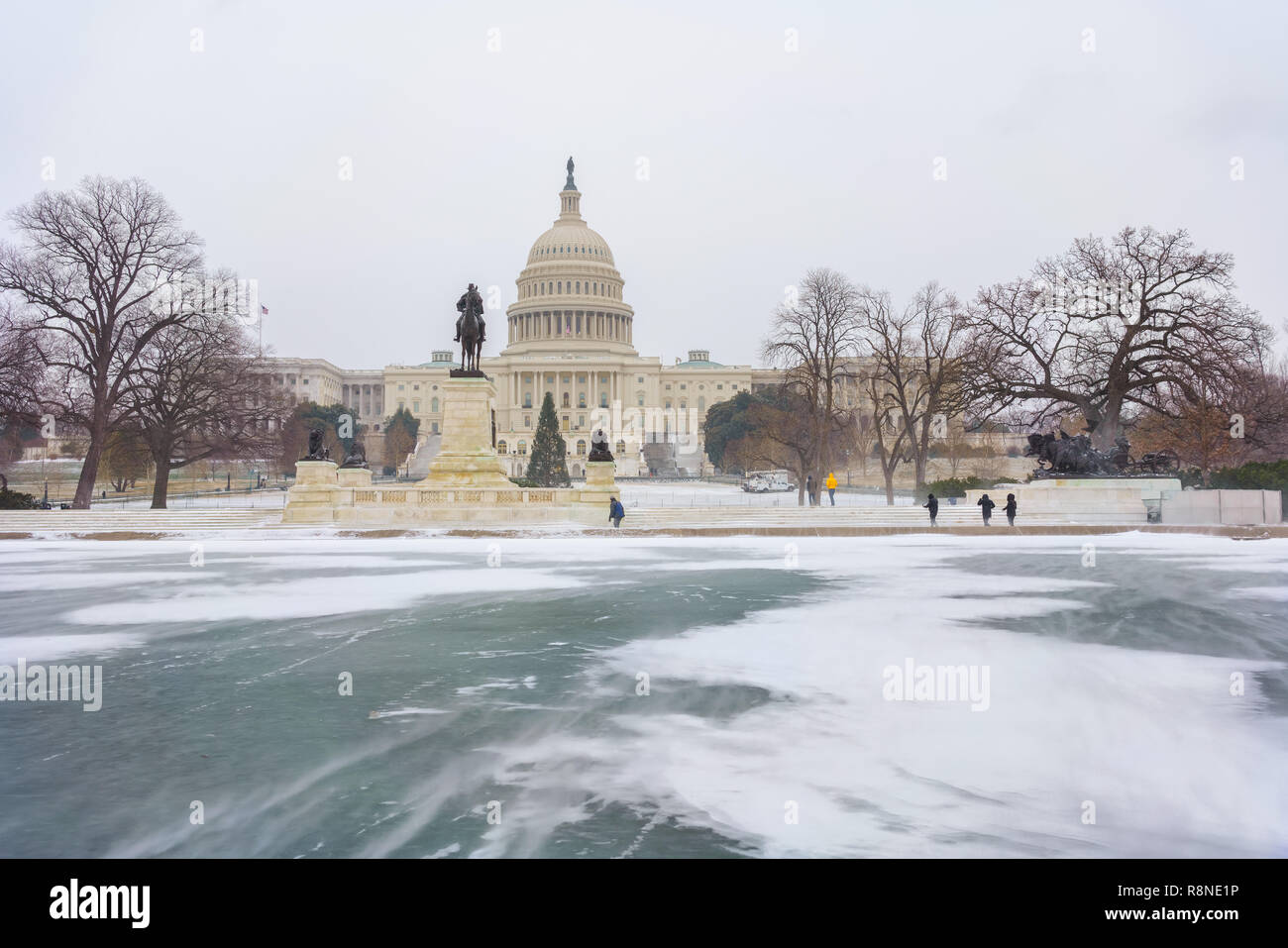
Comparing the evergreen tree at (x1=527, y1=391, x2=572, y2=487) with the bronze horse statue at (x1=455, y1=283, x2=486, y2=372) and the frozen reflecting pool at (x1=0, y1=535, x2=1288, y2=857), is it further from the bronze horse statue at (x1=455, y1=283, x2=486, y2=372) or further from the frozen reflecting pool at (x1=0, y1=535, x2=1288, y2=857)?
the frozen reflecting pool at (x1=0, y1=535, x2=1288, y2=857)

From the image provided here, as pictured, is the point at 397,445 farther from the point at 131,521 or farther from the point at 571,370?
the point at 131,521

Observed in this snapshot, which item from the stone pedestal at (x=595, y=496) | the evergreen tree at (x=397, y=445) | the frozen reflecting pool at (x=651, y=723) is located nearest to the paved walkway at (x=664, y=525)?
the stone pedestal at (x=595, y=496)

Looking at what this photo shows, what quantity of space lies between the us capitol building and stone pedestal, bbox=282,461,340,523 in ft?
327

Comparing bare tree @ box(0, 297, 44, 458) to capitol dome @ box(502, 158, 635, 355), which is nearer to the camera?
bare tree @ box(0, 297, 44, 458)

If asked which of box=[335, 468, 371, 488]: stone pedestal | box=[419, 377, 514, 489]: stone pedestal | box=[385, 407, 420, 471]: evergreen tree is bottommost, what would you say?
box=[335, 468, 371, 488]: stone pedestal

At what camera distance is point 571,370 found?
141375 mm

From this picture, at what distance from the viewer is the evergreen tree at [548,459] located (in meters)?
57.5

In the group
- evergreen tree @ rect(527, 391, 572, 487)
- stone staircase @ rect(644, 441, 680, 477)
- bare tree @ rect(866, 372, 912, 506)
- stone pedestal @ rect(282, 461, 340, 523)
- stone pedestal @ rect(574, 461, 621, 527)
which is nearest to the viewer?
stone pedestal @ rect(282, 461, 340, 523)

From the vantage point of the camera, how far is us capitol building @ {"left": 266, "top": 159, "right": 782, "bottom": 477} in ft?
460

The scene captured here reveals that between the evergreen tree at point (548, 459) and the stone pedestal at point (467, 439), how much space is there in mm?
22461

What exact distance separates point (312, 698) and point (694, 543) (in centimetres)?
1852

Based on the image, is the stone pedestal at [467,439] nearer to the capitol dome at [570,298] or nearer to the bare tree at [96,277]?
the bare tree at [96,277]

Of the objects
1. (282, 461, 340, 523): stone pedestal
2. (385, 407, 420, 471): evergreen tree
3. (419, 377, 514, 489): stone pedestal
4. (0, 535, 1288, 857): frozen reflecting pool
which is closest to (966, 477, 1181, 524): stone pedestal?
(419, 377, 514, 489): stone pedestal
